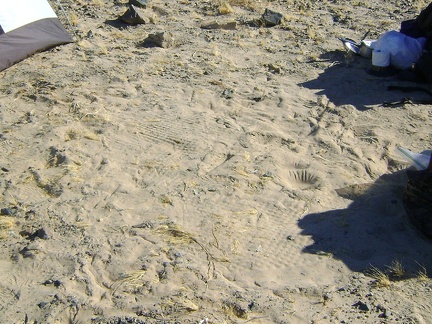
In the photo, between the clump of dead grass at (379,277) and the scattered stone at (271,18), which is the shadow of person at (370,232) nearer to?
the clump of dead grass at (379,277)

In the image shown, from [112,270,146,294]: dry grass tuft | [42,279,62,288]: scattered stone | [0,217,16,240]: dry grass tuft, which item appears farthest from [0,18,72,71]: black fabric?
[112,270,146,294]: dry grass tuft

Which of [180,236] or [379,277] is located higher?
[180,236]

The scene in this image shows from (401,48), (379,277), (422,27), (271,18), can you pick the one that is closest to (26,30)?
(271,18)

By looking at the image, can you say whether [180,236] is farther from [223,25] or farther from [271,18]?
[271,18]

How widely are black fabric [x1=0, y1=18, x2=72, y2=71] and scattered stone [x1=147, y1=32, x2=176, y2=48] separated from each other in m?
1.15

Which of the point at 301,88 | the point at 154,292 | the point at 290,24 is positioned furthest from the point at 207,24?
the point at 154,292

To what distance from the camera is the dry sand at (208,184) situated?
A: 4410mm

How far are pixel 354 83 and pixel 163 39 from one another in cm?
265

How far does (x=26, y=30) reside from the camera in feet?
26.8

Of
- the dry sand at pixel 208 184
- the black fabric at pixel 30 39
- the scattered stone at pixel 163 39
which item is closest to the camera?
the dry sand at pixel 208 184

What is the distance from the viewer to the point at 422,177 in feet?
16.5

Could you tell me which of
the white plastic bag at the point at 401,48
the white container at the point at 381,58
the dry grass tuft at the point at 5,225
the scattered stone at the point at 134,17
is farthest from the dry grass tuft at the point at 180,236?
the scattered stone at the point at 134,17

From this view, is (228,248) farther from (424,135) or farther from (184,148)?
(424,135)

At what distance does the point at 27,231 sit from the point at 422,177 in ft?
10.7
